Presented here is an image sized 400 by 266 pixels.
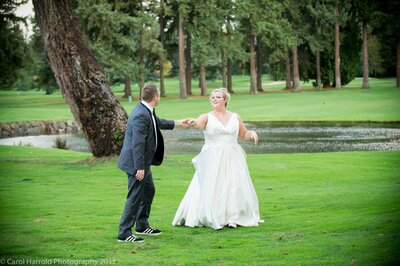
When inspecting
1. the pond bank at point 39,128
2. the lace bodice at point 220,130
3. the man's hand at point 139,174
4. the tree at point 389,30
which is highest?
the tree at point 389,30

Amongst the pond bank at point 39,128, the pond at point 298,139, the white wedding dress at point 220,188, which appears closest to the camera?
the white wedding dress at point 220,188

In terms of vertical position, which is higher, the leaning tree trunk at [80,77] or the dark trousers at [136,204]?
the leaning tree trunk at [80,77]

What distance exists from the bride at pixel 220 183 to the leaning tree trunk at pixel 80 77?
7.37m

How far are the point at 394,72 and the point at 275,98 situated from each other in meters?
48.4

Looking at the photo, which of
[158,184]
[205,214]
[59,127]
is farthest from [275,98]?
[205,214]

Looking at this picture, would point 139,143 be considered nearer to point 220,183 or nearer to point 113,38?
point 220,183

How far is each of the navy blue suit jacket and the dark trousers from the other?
0.15 m

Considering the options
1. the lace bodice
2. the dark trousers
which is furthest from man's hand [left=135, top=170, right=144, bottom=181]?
the lace bodice

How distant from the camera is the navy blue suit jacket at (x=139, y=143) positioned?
658cm

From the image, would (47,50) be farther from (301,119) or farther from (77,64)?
(301,119)

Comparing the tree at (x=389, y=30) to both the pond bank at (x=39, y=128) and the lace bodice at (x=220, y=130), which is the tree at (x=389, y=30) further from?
the pond bank at (x=39, y=128)

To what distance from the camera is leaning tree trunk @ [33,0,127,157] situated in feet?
46.9

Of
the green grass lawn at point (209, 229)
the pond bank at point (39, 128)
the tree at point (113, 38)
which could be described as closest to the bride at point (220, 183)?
the green grass lawn at point (209, 229)

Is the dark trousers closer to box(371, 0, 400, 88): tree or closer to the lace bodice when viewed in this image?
the lace bodice
